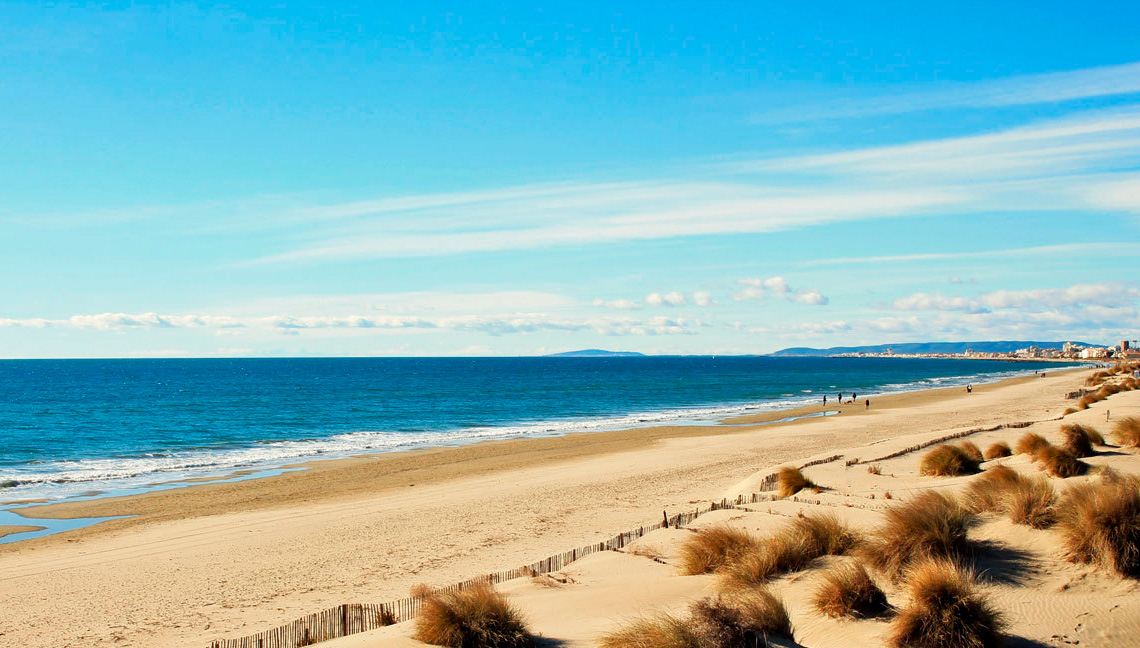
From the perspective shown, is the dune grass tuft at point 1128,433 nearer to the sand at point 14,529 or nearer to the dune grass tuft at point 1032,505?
the dune grass tuft at point 1032,505

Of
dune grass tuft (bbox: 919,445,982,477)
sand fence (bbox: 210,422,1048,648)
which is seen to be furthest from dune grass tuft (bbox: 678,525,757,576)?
dune grass tuft (bbox: 919,445,982,477)

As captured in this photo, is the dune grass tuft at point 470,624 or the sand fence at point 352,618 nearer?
the dune grass tuft at point 470,624

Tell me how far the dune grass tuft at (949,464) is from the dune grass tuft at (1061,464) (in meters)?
2.18

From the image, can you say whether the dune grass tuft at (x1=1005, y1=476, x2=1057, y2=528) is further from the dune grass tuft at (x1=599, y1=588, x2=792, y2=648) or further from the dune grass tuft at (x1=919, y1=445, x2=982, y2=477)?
the dune grass tuft at (x1=919, y1=445, x2=982, y2=477)

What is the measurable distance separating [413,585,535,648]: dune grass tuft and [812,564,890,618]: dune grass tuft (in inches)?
138

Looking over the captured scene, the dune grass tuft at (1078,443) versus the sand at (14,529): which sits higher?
the dune grass tuft at (1078,443)

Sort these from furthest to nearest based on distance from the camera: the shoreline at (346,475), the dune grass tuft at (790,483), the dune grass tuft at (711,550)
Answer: the shoreline at (346,475) → the dune grass tuft at (790,483) → the dune grass tuft at (711,550)

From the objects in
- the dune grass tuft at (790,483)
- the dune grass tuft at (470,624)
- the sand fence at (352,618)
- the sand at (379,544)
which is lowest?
the sand at (379,544)

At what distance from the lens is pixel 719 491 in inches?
873

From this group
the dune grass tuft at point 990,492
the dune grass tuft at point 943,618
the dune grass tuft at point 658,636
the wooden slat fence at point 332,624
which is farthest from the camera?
the dune grass tuft at point 990,492

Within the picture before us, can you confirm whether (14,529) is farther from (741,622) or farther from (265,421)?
(265,421)

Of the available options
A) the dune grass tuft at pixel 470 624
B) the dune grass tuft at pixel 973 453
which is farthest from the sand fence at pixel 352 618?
the dune grass tuft at pixel 973 453

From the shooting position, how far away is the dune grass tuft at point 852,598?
336 inches

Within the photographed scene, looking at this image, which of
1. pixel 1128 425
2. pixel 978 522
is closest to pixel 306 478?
pixel 978 522
